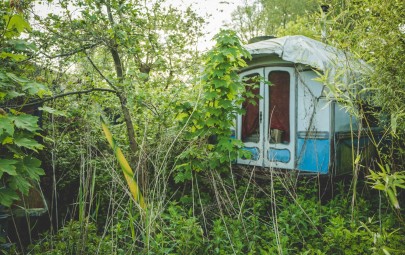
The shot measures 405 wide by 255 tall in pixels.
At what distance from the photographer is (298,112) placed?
5.59 meters

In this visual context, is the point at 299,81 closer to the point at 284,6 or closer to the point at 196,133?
the point at 196,133

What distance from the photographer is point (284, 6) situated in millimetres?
19016

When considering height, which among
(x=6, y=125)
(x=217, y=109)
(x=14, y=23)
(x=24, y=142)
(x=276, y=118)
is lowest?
(x=24, y=142)

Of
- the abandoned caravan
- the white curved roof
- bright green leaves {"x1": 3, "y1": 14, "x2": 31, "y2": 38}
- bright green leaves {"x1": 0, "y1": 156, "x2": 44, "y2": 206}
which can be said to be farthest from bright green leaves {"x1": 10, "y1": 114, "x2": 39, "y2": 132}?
the white curved roof

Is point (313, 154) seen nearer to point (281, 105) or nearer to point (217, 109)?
point (281, 105)

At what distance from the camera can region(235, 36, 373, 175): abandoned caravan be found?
16.9 feet

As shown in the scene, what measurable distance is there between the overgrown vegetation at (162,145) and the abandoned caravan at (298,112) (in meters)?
0.64

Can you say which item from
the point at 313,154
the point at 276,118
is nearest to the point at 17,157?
the point at 313,154

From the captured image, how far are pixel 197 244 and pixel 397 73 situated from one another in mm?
2659

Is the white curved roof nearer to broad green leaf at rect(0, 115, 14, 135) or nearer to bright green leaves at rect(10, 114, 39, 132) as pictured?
bright green leaves at rect(10, 114, 39, 132)

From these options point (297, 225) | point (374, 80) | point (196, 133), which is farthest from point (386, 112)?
point (196, 133)

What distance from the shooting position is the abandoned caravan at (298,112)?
5.15 m

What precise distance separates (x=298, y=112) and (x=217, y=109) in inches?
78.6

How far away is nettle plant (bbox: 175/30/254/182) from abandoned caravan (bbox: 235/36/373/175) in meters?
0.68
